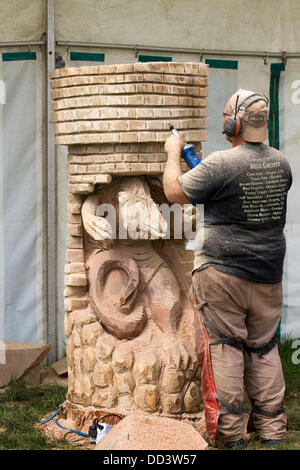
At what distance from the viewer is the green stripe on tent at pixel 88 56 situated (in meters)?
7.12

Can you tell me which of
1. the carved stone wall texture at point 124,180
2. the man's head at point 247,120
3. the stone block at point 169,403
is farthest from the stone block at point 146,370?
the man's head at point 247,120


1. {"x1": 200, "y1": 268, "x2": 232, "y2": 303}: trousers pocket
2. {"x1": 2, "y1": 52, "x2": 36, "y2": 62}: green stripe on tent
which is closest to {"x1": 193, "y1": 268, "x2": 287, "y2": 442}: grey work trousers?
{"x1": 200, "y1": 268, "x2": 232, "y2": 303}: trousers pocket

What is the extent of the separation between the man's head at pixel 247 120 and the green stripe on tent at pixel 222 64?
96.7 inches

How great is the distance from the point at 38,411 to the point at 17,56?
304cm

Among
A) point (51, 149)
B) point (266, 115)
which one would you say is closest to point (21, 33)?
point (51, 149)

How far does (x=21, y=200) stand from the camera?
23.8 feet

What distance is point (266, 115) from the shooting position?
16.4 ft

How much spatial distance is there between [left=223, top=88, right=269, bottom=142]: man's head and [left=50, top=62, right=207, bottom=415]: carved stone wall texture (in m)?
0.59

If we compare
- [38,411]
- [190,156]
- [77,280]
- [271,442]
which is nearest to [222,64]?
[190,156]

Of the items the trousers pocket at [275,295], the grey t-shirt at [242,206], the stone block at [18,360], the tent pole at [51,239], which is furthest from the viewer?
the tent pole at [51,239]

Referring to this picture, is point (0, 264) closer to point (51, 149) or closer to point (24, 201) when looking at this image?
point (24, 201)

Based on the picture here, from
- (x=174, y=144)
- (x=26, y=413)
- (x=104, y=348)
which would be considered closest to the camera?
(x=174, y=144)

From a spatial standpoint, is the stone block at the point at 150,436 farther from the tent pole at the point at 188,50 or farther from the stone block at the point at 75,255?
the tent pole at the point at 188,50

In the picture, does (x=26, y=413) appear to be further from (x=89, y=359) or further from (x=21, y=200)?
(x=21, y=200)
